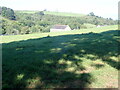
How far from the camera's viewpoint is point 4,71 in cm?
624

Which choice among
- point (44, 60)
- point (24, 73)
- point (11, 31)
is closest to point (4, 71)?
point (24, 73)

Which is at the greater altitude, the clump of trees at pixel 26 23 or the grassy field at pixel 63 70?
the clump of trees at pixel 26 23

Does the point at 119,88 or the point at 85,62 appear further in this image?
the point at 85,62

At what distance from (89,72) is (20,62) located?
3.36 metres

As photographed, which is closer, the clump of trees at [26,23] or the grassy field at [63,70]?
the grassy field at [63,70]

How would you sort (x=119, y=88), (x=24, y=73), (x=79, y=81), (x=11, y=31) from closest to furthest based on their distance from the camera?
(x=119, y=88) < (x=79, y=81) < (x=24, y=73) < (x=11, y=31)

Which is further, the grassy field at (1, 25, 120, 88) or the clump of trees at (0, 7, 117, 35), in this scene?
the clump of trees at (0, 7, 117, 35)

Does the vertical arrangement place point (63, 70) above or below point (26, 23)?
below

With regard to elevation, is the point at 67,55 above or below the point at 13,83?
above

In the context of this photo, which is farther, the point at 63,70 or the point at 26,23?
the point at 26,23

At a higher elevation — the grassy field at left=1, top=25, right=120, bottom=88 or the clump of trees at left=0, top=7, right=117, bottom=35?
the clump of trees at left=0, top=7, right=117, bottom=35

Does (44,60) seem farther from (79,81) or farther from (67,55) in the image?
(79,81)

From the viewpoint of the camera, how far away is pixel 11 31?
4038 inches

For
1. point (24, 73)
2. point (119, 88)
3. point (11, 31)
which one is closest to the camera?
point (119, 88)
